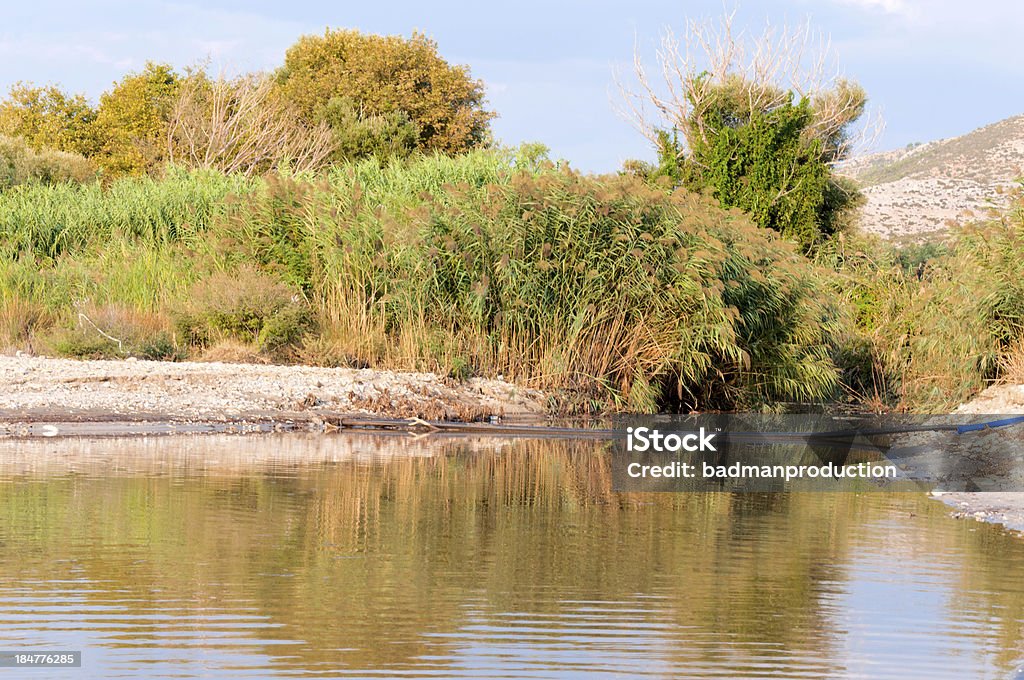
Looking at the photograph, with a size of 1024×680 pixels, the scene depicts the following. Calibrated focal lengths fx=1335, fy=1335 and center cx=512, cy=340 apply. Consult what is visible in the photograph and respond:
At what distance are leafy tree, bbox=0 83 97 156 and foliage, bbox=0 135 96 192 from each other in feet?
42.5

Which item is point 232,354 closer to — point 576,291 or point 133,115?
point 576,291

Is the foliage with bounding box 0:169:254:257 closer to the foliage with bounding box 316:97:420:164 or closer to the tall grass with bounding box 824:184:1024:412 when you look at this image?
the tall grass with bounding box 824:184:1024:412

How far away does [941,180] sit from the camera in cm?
7475

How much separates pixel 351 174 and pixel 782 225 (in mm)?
12473

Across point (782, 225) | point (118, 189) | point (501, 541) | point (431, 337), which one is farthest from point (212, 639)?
point (782, 225)

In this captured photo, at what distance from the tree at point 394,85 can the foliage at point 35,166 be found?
12.3 metres

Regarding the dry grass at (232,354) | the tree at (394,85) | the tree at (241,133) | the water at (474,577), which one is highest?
the tree at (394,85)

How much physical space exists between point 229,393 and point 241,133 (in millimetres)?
26976

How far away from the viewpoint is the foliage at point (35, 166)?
106ft

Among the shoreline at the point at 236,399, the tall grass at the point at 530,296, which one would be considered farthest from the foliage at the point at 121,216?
the shoreline at the point at 236,399

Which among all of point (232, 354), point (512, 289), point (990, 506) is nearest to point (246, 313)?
point (232, 354)

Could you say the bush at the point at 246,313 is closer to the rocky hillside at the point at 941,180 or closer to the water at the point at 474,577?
the water at the point at 474,577

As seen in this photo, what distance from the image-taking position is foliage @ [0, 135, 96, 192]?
32.4 metres

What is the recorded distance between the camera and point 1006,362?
17.5 m
